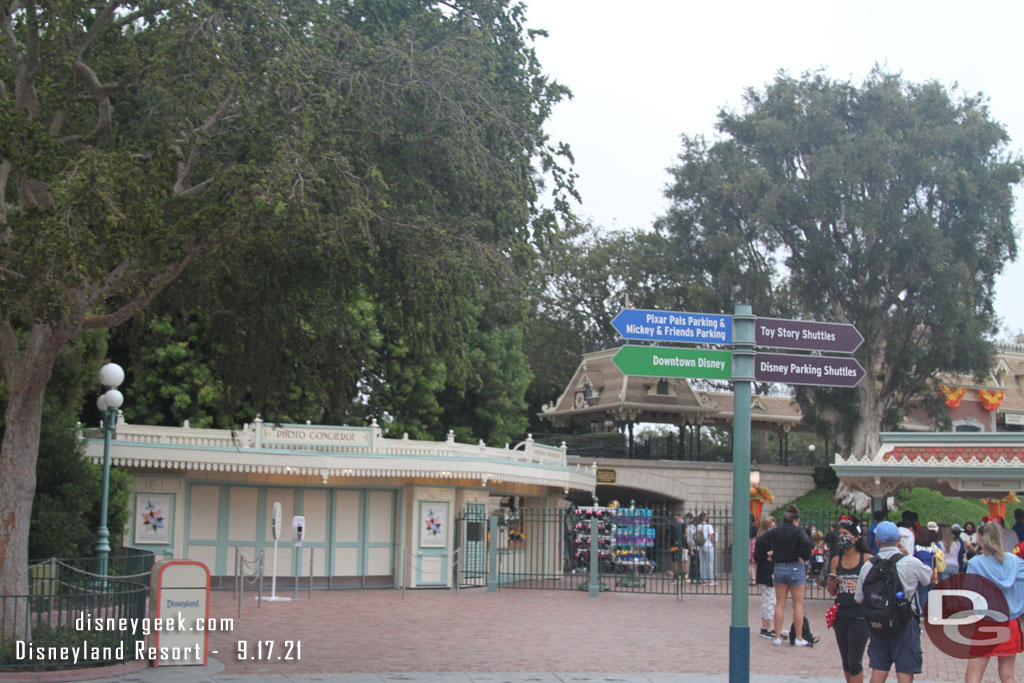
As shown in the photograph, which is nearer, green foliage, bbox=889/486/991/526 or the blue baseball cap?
the blue baseball cap

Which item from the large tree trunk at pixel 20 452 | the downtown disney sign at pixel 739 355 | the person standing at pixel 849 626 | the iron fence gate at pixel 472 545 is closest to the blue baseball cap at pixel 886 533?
the person standing at pixel 849 626

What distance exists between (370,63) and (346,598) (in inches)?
487

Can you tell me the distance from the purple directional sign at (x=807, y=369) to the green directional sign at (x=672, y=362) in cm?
30

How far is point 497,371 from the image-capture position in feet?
128

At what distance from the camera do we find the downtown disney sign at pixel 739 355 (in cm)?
864

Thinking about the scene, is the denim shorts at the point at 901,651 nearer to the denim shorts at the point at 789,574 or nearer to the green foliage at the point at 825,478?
the denim shorts at the point at 789,574

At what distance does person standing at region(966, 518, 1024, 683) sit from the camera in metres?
9.66

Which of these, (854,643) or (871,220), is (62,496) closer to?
(854,643)

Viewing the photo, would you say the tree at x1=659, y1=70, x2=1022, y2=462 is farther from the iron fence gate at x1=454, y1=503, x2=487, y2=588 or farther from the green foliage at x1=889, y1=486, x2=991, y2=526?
the iron fence gate at x1=454, y1=503, x2=487, y2=588

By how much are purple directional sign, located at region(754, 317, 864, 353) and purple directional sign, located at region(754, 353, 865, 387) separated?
4.7 inches

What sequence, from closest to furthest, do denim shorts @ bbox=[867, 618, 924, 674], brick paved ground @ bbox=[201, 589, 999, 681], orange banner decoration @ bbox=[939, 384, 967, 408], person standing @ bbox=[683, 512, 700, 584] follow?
denim shorts @ bbox=[867, 618, 924, 674], brick paved ground @ bbox=[201, 589, 999, 681], person standing @ bbox=[683, 512, 700, 584], orange banner decoration @ bbox=[939, 384, 967, 408]

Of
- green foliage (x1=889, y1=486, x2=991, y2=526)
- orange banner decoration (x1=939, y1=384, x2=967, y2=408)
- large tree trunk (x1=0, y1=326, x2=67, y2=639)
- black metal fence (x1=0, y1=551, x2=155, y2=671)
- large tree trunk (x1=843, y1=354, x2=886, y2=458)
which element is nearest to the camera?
black metal fence (x1=0, y1=551, x2=155, y2=671)

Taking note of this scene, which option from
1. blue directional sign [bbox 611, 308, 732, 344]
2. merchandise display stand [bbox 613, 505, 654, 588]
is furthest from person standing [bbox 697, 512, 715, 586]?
blue directional sign [bbox 611, 308, 732, 344]

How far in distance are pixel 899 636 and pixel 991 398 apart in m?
46.1
